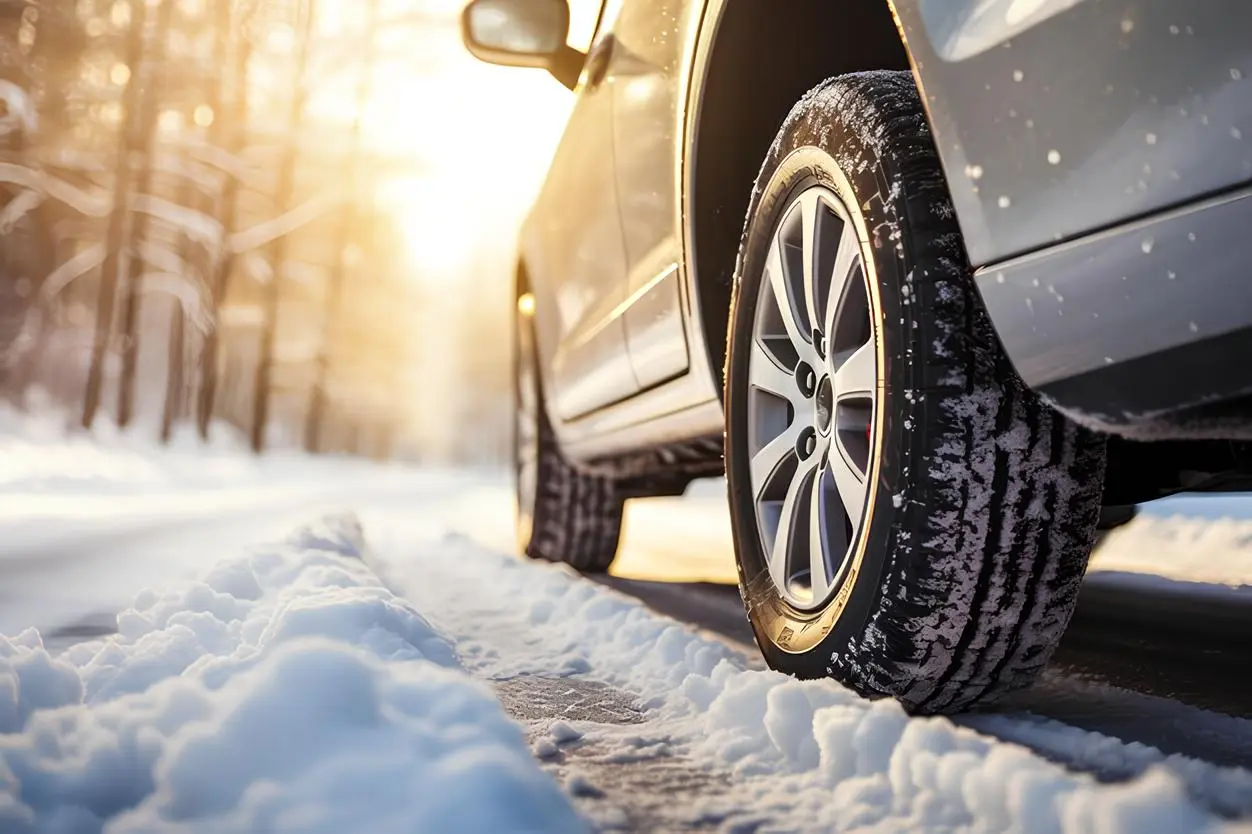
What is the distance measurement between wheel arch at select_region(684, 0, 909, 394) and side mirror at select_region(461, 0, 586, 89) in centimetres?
124

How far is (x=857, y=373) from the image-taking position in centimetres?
172

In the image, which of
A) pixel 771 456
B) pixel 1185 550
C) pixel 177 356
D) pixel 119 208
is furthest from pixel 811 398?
pixel 177 356

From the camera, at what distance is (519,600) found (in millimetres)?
3309

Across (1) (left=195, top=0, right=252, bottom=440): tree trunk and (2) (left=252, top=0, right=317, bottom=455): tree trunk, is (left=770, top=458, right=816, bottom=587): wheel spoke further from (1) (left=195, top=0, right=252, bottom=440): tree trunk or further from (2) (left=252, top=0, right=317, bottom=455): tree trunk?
(2) (left=252, top=0, right=317, bottom=455): tree trunk

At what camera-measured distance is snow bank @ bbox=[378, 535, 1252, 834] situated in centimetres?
126

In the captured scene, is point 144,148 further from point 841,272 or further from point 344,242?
point 841,272

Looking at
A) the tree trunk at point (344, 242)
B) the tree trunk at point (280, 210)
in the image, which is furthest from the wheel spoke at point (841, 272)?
the tree trunk at point (280, 210)

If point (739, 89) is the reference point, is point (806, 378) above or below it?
below

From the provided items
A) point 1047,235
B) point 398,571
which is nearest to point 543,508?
point 398,571

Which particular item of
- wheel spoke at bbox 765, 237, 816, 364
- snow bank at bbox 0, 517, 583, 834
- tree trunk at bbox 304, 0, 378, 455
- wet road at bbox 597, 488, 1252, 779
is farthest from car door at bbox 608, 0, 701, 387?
tree trunk at bbox 304, 0, 378, 455

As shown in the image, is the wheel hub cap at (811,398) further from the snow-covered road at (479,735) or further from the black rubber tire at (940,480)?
the snow-covered road at (479,735)

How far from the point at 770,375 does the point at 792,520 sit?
289mm

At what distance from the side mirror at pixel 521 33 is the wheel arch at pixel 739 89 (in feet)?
4.08

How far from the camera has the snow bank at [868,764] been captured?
1.26 meters
